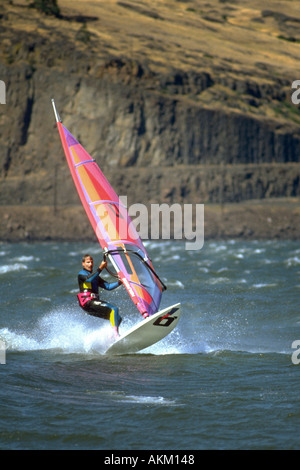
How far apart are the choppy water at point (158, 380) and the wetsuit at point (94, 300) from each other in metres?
0.69

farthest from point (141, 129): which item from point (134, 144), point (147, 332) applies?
point (147, 332)

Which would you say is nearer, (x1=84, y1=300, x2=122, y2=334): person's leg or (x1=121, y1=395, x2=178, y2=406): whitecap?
(x1=121, y1=395, x2=178, y2=406): whitecap

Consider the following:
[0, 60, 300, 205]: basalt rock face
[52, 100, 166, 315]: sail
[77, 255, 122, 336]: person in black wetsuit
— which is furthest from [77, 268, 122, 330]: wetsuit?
[0, 60, 300, 205]: basalt rock face

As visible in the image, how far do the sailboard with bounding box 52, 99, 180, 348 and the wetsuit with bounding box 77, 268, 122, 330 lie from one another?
401 millimetres

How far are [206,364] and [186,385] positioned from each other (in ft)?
4.43

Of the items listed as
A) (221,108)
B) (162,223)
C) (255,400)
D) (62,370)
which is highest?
(255,400)

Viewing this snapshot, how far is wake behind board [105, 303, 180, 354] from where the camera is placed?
11695 millimetres

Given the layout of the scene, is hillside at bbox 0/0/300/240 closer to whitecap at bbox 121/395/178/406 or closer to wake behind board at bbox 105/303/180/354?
wake behind board at bbox 105/303/180/354

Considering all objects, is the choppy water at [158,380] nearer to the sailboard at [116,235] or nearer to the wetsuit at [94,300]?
the wetsuit at [94,300]

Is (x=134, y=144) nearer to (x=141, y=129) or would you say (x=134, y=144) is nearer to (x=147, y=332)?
(x=141, y=129)

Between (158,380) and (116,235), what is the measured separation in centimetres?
357

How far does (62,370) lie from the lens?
36.6 feet
